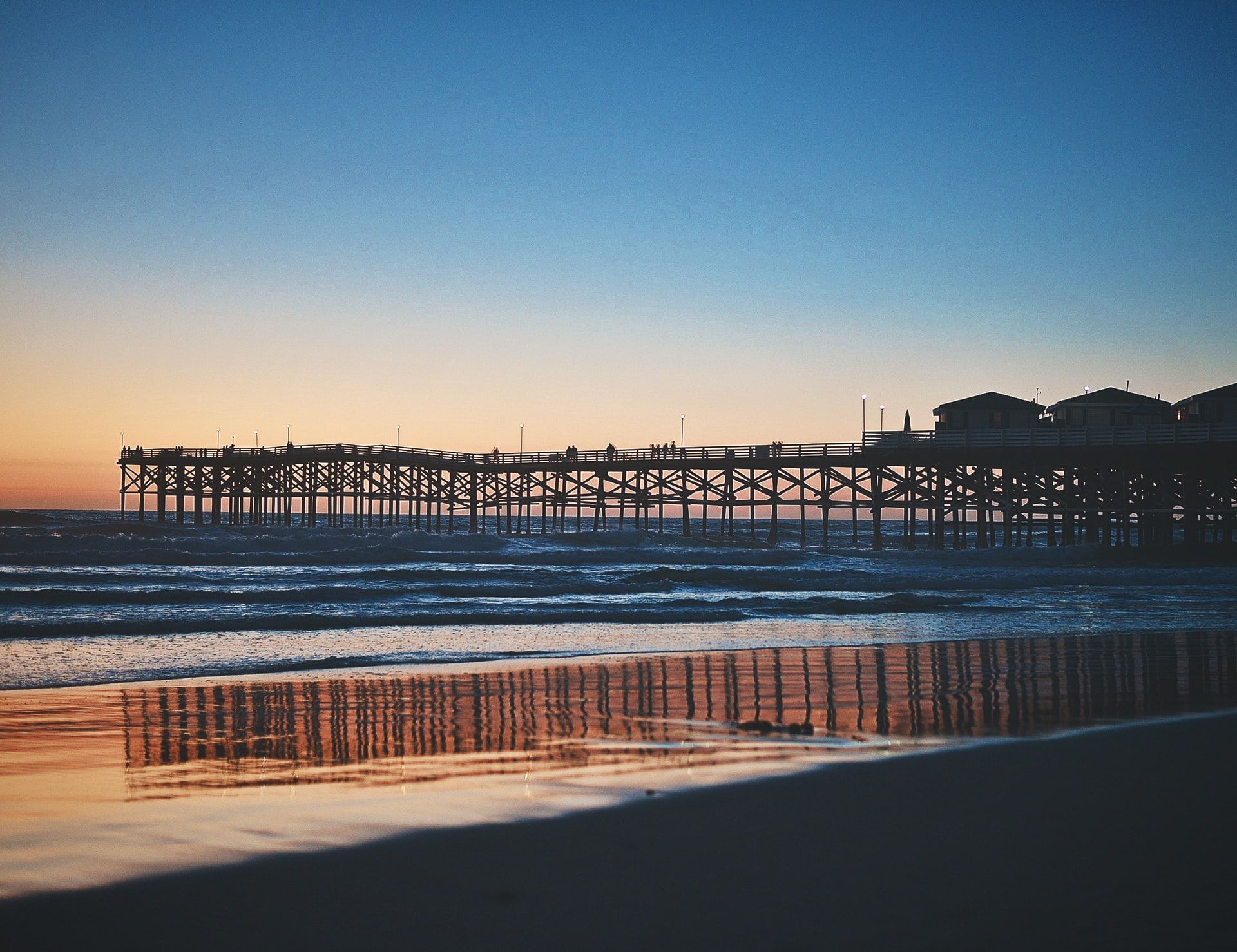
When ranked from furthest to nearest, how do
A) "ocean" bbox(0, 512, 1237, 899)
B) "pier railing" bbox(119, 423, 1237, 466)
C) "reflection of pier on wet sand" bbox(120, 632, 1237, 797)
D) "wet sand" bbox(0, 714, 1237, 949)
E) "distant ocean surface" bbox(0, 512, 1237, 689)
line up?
"pier railing" bbox(119, 423, 1237, 466) < "distant ocean surface" bbox(0, 512, 1237, 689) < "reflection of pier on wet sand" bbox(120, 632, 1237, 797) < "ocean" bbox(0, 512, 1237, 899) < "wet sand" bbox(0, 714, 1237, 949)

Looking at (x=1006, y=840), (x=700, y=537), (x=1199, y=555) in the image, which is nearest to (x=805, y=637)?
(x=1006, y=840)

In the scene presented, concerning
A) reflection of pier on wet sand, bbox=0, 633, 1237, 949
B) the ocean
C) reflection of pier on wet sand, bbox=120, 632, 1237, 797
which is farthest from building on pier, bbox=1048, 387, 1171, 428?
reflection of pier on wet sand, bbox=0, 633, 1237, 949

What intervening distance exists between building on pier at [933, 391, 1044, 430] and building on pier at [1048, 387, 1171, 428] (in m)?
1.17

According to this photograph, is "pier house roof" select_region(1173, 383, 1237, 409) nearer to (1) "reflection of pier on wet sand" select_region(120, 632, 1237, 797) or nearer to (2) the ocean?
(2) the ocean

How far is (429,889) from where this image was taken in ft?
13.2

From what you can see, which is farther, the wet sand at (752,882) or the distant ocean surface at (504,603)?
the distant ocean surface at (504,603)

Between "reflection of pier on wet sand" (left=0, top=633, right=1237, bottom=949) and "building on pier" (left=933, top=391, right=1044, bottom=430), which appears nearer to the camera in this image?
"reflection of pier on wet sand" (left=0, top=633, right=1237, bottom=949)

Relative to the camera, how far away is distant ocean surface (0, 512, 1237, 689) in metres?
12.9

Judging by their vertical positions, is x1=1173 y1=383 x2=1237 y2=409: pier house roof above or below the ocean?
above

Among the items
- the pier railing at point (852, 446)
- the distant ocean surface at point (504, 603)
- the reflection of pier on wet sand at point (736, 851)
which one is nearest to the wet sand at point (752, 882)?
the reflection of pier on wet sand at point (736, 851)

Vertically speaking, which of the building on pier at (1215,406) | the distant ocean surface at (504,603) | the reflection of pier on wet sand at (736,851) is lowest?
the distant ocean surface at (504,603)

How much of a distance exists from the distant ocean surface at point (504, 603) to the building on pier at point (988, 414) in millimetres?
7689

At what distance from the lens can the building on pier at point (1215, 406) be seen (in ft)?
137

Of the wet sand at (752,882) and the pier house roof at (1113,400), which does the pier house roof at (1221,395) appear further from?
the wet sand at (752,882)
